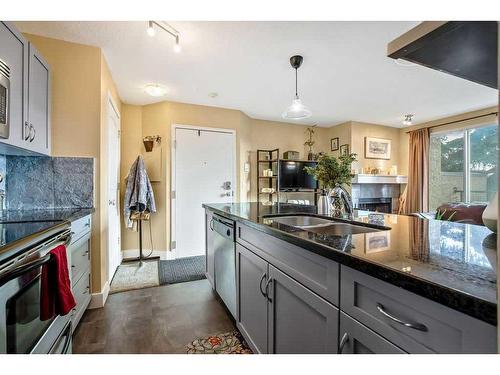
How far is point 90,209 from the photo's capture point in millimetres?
2160

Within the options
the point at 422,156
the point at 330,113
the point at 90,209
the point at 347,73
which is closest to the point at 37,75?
the point at 90,209

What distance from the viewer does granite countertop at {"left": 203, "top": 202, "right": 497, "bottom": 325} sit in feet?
1.55

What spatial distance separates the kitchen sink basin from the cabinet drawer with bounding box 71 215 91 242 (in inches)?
56.7

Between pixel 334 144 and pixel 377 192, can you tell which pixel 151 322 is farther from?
pixel 377 192

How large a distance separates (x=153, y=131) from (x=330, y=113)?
10.4 feet

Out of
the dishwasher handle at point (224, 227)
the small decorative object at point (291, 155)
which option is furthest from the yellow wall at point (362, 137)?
the dishwasher handle at point (224, 227)

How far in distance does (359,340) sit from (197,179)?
11.4ft

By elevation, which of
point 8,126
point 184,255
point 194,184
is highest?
point 8,126

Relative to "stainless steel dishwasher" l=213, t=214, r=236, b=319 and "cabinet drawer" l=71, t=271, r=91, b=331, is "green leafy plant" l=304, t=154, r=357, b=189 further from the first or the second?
"cabinet drawer" l=71, t=271, r=91, b=331

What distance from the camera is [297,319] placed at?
3.39 feet

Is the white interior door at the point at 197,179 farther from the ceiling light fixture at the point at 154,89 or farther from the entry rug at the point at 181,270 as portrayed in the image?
the ceiling light fixture at the point at 154,89

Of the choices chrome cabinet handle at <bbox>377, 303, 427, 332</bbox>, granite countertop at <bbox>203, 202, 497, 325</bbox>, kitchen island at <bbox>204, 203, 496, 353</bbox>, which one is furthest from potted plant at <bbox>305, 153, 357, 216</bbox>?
chrome cabinet handle at <bbox>377, 303, 427, 332</bbox>

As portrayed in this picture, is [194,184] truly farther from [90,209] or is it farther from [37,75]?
[37,75]
